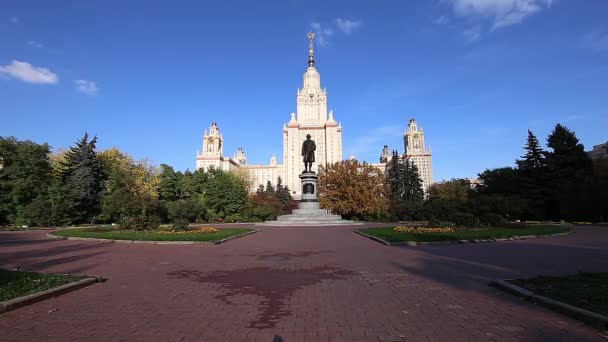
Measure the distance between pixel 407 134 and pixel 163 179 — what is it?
124 meters

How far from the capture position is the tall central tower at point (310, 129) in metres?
146

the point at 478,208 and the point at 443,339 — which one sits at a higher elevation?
the point at 478,208

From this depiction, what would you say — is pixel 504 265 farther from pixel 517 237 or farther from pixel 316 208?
pixel 316 208

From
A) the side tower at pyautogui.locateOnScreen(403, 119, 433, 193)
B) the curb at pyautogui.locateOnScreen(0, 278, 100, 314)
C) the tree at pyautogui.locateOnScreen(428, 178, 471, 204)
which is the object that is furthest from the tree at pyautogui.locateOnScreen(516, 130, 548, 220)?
the side tower at pyautogui.locateOnScreen(403, 119, 433, 193)

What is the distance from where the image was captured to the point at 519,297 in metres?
6.93

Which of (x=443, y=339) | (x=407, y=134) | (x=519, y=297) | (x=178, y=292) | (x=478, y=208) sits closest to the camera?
(x=443, y=339)

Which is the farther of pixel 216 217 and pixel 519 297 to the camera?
pixel 216 217

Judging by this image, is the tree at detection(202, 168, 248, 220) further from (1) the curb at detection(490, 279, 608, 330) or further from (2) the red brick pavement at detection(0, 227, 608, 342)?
(1) the curb at detection(490, 279, 608, 330)

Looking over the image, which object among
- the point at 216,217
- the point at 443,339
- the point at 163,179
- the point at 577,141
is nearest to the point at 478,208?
the point at 443,339

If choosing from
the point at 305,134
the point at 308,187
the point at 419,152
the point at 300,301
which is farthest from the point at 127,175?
the point at 419,152

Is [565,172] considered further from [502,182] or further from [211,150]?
[211,150]

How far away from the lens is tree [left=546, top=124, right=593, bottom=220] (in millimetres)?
38906

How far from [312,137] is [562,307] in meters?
147

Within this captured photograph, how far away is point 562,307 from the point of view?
19.0ft
